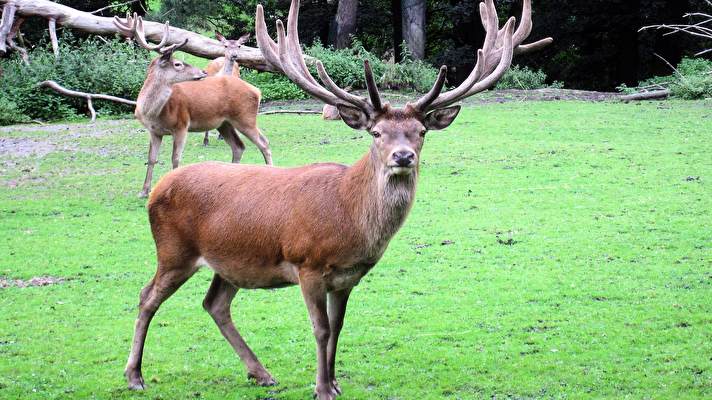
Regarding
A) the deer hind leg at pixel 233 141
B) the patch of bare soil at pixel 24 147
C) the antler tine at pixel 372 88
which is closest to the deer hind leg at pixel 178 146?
the deer hind leg at pixel 233 141

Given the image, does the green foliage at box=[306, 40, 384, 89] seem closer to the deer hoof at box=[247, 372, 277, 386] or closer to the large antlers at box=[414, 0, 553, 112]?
the large antlers at box=[414, 0, 553, 112]

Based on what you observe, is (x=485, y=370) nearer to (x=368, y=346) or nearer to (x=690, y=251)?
(x=368, y=346)

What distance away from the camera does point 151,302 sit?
6.32 meters

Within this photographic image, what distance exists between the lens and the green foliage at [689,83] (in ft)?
70.4

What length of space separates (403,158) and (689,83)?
58.1 feet

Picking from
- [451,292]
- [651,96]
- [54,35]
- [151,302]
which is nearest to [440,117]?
[151,302]

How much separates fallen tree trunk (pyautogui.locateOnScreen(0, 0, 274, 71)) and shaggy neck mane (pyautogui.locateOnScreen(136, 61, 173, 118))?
27.6 ft

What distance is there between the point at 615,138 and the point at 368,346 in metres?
10.6

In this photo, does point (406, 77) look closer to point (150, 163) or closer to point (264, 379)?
point (150, 163)

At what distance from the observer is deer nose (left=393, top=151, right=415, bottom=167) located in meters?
5.59

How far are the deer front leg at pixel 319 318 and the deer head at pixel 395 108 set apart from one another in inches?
31.7

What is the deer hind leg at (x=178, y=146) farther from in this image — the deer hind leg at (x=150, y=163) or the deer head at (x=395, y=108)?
the deer head at (x=395, y=108)

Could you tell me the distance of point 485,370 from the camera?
6.53 metres

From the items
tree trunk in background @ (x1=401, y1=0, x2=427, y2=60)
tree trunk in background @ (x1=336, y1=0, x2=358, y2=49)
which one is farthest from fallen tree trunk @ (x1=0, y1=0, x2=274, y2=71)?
tree trunk in background @ (x1=401, y1=0, x2=427, y2=60)
